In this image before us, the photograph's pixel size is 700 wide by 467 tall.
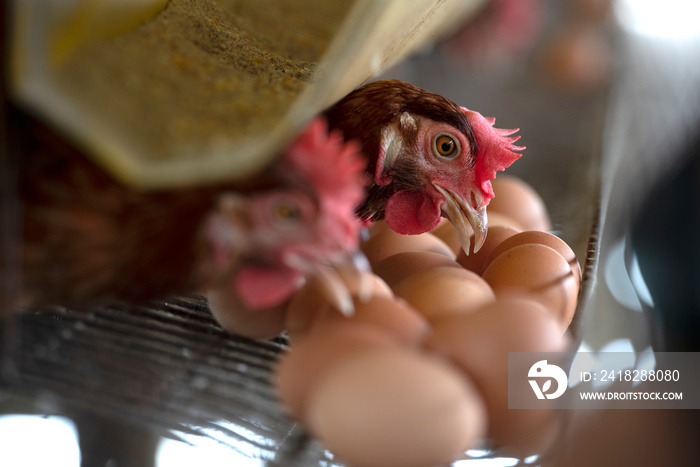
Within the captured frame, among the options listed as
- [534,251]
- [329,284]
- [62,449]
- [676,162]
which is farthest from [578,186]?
[62,449]

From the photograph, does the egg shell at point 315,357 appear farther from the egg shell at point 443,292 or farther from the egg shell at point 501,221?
the egg shell at point 501,221

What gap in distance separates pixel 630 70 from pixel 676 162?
0.29 metres

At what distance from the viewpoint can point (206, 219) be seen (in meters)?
0.48

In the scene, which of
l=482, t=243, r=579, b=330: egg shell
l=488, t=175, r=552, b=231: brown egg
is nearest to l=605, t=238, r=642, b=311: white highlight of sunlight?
l=488, t=175, r=552, b=231: brown egg

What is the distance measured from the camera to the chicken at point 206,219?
47cm

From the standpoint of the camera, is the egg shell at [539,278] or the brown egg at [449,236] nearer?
the egg shell at [539,278]

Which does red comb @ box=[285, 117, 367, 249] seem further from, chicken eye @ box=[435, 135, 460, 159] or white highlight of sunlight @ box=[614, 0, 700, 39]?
white highlight of sunlight @ box=[614, 0, 700, 39]

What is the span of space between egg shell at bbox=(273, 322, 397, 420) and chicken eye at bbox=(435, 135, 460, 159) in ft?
0.87

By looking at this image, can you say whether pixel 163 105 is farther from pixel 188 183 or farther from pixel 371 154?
pixel 371 154

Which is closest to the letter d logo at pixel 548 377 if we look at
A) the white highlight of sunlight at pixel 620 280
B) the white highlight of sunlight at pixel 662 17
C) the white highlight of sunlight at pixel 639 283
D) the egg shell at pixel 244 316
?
the egg shell at pixel 244 316

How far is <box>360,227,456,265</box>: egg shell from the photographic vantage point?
69 cm

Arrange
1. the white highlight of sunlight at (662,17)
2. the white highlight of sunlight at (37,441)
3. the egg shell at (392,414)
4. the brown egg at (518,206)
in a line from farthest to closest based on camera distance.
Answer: the white highlight of sunlight at (662,17), the brown egg at (518,206), the white highlight of sunlight at (37,441), the egg shell at (392,414)

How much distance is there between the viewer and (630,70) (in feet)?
5.00

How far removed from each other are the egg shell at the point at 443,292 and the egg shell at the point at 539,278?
0.12 feet
